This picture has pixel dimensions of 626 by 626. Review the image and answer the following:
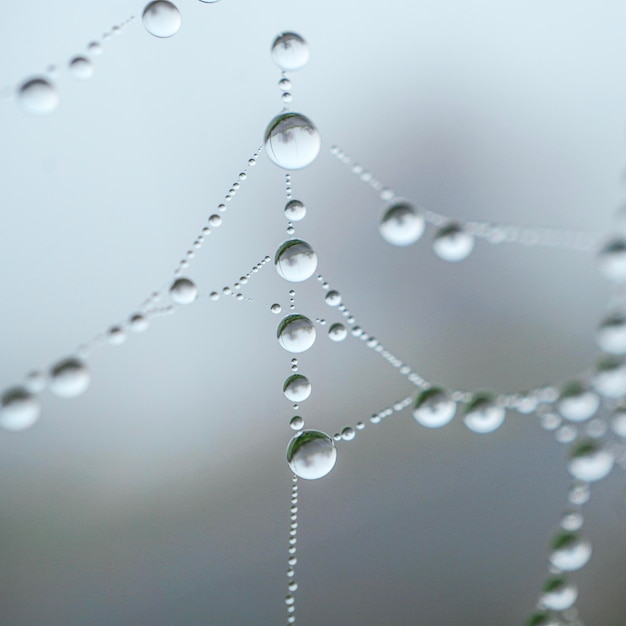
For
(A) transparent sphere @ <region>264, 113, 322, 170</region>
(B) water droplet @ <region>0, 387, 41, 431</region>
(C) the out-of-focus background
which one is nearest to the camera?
(B) water droplet @ <region>0, 387, 41, 431</region>

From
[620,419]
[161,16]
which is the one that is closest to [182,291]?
[161,16]

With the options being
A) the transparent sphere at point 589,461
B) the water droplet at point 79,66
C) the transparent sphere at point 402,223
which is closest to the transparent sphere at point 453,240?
the transparent sphere at point 402,223

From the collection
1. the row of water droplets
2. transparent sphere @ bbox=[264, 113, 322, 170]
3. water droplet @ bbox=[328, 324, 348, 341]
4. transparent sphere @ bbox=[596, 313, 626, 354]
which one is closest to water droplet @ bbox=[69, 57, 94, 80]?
the row of water droplets

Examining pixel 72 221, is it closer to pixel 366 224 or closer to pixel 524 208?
pixel 366 224

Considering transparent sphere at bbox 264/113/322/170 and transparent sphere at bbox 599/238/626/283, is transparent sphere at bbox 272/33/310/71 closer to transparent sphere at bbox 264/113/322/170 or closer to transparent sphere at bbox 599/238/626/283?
transparent sphere at bbox 264/113/322/170

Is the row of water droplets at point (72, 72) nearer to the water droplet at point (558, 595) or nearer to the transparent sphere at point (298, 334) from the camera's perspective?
the transparent sphere at point (298, 334)

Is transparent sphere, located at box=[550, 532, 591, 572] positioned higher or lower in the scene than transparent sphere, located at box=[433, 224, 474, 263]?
lower
